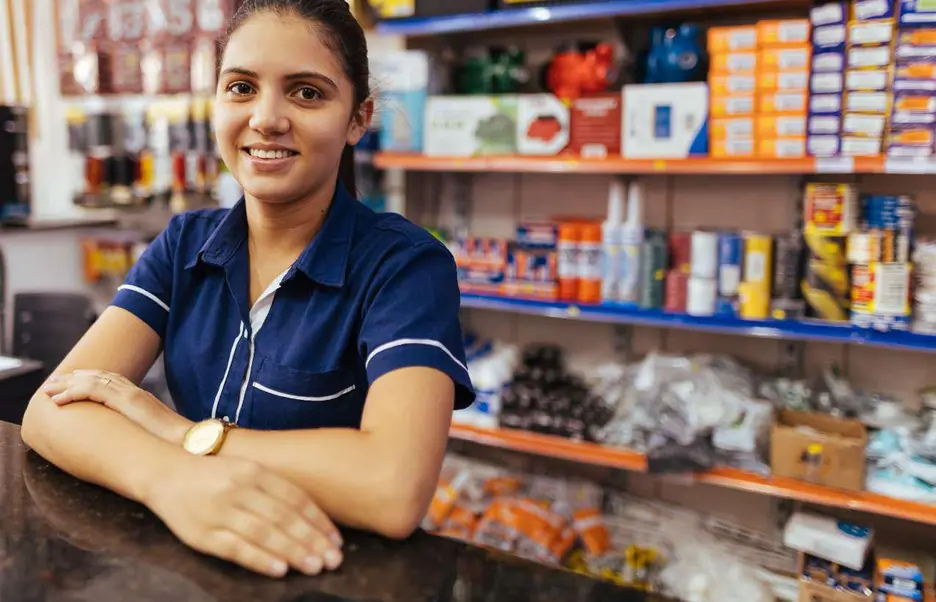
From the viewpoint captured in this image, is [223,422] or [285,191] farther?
[285,191]

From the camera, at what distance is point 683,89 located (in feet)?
8.56

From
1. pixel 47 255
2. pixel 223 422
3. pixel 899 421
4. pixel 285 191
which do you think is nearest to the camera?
pixel 223 422

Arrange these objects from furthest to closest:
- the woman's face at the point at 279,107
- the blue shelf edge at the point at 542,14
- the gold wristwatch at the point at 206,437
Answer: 1. the blue shelf edge at the point at 542,14
2. the woman's face at the point at 279,107
3. the gold wristwatch at the point at 206,437

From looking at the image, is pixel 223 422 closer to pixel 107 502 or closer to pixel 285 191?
pixel 107 502

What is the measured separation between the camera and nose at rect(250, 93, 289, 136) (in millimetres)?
1258

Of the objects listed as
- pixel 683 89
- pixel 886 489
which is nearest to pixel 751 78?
pixel 683 89

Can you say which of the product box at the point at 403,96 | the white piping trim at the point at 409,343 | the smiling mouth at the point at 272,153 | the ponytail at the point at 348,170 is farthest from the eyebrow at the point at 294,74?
the product box at the point at 403,96

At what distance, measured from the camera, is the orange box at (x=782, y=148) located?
2.46 m

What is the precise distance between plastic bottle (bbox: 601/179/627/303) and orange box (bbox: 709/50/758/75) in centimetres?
52

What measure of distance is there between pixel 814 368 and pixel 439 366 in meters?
2.19

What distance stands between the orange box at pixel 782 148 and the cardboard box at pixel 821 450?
2.67 feet

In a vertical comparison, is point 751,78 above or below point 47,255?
above

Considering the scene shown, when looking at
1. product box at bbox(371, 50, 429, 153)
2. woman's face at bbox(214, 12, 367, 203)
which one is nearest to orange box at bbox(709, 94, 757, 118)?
product box at bbox(371, 50, 429, 153)

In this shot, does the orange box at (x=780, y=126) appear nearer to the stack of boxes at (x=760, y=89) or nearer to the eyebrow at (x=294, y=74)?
the stack of boxes at (x=760, y=89)
